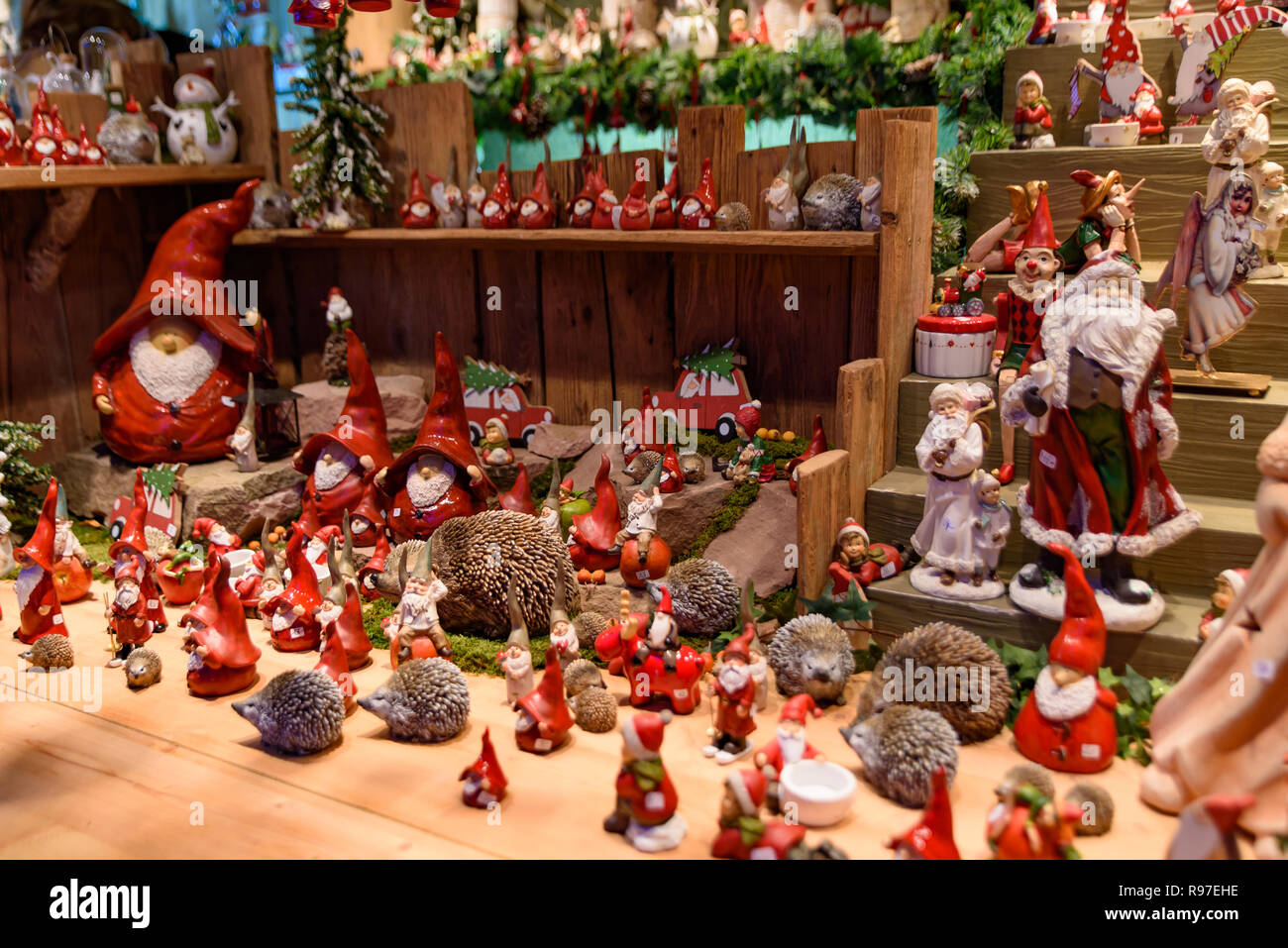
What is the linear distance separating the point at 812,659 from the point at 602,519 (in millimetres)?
1034

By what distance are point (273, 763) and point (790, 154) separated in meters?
2.54

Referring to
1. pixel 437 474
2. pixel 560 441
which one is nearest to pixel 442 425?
pixel 437 474

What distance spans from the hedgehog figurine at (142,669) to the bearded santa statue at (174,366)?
132 cm

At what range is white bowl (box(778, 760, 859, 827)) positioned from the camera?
247 cm

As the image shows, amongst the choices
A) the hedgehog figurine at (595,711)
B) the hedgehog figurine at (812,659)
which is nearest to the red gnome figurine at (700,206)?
the hedgehog figurine at (812,659)

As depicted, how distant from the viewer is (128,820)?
2627 millimetres

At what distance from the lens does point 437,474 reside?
4000 millimetres

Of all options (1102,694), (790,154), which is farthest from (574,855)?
(790,154)

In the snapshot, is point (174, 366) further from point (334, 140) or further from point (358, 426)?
point (334, 140)

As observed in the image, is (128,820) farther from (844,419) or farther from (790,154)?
(790,154)

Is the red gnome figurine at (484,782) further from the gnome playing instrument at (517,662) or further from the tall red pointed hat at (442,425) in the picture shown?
the tall red pointed hat at (442,425)

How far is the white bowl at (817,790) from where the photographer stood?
2475 millimetres

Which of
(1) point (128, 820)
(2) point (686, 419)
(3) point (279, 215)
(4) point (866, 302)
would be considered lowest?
(1) point (128, 820)

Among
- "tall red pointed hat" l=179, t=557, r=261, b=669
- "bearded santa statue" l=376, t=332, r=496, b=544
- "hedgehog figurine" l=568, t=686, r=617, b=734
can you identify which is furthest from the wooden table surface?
"bearded santa statue" l=376, t=332, r=496, b=544
